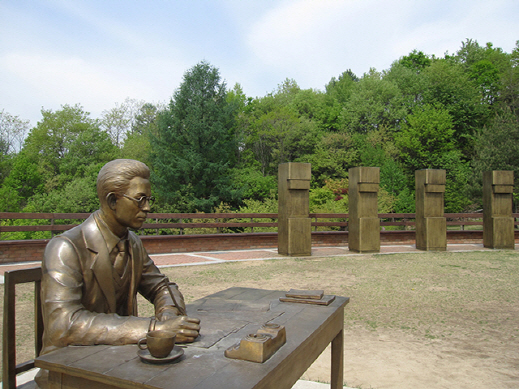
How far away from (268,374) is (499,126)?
35.0 meters

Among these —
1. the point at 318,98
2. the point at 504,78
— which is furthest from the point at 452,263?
the point at 318,98

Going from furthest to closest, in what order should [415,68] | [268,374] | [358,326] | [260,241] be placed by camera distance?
[415,68] < [260,241] < [358,326] < [268,374]

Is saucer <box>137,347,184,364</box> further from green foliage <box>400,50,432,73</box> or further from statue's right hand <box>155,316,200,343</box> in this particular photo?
green foliage <box>400,50,432,73</box>

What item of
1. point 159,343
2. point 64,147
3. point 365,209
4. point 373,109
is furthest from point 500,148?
point 64,147

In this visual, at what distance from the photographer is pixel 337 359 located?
124 inches

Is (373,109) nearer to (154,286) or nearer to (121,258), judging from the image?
(154,286)

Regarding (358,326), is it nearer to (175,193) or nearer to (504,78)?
(175,193)

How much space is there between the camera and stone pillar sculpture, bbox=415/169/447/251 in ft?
42.2

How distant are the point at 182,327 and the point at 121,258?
0.58m

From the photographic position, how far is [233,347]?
5.79 ft

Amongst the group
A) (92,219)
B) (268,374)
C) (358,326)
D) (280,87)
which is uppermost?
(280,87)

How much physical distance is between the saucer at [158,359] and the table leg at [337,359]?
173cm

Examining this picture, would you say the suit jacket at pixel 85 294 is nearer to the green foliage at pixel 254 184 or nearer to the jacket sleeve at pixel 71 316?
the jacket sleeve at pixel 71 316

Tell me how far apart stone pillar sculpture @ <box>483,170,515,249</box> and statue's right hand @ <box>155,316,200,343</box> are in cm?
1378
